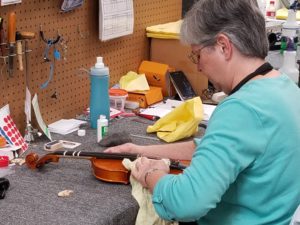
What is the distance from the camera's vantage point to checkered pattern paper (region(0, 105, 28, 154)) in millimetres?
1750

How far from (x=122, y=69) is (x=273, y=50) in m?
0.89

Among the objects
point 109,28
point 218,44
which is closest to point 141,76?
point 109,28

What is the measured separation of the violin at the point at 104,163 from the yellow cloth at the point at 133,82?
2.45 ft

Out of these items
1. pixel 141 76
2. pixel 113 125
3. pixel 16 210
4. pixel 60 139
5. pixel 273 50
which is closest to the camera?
pixel 16 210

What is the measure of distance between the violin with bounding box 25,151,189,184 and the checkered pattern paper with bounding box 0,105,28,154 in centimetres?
14

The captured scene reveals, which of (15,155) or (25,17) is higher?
(25,17)

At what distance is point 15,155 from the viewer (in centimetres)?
174

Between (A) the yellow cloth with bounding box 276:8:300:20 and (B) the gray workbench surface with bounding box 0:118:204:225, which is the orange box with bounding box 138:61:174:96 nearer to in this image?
(B) the gray workbench surface with bounding box 0:118:204:225

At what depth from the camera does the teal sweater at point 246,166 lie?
45.3 inches

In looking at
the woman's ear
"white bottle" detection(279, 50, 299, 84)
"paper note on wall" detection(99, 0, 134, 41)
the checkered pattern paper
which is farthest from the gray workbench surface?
"white bottle" detection(279, 50, 299, 84)

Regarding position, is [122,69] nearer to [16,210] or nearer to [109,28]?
[109,28]

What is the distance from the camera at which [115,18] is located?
7.54ft

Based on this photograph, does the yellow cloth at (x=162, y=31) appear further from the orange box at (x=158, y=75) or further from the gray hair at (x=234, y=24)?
the gray hair at (x=234, y=24)

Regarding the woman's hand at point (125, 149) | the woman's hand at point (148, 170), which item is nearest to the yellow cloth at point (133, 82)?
the woman's hand at point (125, 149)
